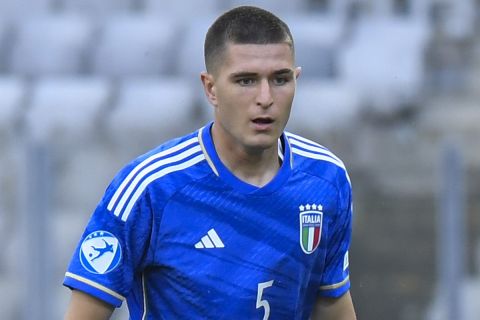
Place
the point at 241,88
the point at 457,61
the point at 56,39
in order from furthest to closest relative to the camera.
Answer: the point at 56,39
the point at 457,61
the point at 241,88

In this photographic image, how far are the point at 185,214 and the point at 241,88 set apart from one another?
0.30 meters

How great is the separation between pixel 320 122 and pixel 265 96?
10.6 ft

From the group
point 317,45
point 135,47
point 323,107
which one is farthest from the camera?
point 135,47

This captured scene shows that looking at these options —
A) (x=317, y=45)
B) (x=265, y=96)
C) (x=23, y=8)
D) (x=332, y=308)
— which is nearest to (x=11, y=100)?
(x=23, y=8)

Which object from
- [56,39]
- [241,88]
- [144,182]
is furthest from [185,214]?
[56,39]

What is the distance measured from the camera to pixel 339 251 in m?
2.88

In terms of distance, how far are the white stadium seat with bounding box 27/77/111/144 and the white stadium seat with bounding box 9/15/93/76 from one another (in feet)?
1.09

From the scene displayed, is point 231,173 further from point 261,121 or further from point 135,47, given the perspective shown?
point 135,47

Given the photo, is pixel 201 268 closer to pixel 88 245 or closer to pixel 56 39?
pixel 88 245

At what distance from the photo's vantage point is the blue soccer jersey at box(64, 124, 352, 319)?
2.65 meters

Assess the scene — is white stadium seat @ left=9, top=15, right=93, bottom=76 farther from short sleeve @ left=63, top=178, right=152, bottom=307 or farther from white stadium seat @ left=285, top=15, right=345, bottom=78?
short sleeve @ left=63, top=178, right=152, bottom=307

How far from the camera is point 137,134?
18.2ft

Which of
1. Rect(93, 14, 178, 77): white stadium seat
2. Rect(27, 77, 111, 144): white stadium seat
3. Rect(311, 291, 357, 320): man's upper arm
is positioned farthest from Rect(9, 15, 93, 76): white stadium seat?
Rect(311, 291, 357, 320): man's upper arm

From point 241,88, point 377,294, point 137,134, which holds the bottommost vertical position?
point 377,294
